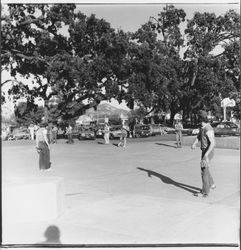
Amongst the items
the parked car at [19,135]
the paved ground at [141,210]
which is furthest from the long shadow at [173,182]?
the parked car at [19,135]

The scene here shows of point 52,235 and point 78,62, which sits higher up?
point 78,62

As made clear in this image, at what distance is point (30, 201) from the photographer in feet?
20.6

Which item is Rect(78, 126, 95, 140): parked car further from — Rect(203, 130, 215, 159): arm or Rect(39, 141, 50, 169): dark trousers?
Rect(203, 130, 215, 159): arm

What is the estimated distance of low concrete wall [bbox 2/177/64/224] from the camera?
6172mm

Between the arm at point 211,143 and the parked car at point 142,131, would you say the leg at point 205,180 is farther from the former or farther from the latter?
the parked car at point 142,131

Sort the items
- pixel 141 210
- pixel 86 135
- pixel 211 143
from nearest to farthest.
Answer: pixel 141 210
pixel 211 143
pixel 86 135

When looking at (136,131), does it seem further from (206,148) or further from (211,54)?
(206,148)

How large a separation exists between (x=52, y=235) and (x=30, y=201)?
0.89 metres

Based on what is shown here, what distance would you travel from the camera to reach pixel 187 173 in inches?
432

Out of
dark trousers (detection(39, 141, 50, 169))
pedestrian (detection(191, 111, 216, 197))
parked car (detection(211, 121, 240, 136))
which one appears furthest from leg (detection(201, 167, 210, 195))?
parked car (detection(211, 121, 240, 136))

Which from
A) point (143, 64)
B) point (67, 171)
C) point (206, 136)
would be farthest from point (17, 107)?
point (206, 136)

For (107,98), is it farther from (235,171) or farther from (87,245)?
(87,245)

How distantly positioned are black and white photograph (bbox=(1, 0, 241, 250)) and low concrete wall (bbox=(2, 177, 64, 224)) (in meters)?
0.02

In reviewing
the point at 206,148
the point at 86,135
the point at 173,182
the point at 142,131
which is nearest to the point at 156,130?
the point at 142,131
